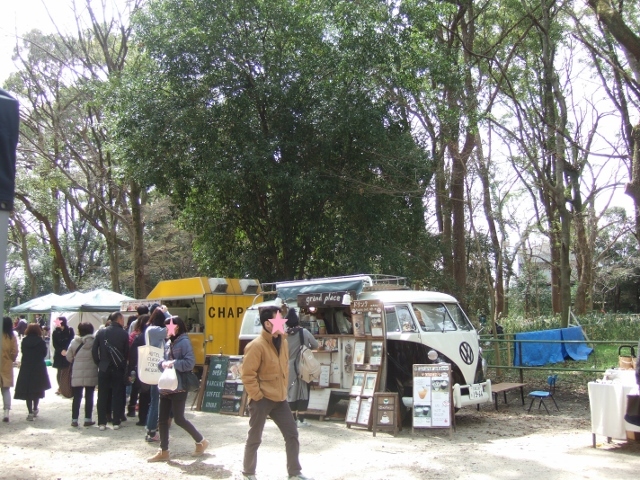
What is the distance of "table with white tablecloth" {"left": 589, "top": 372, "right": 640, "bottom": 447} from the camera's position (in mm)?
7727

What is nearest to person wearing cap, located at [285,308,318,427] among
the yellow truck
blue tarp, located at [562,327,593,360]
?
the yellow truck

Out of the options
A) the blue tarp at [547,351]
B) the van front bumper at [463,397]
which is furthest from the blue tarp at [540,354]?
the van front bumper at [463,397]

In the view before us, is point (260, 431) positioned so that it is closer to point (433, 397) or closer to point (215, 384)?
point (433, 397)

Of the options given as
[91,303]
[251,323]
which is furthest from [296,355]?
[91,303]

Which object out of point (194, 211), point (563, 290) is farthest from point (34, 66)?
point (563, 290)

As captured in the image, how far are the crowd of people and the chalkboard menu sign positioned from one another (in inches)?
50.7

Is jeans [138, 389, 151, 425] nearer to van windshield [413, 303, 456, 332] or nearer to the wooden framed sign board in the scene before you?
the wooden framed sign board

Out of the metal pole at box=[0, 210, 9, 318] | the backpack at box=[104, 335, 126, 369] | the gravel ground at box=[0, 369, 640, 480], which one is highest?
the metal pole at box=[0, 210, 9, 318]

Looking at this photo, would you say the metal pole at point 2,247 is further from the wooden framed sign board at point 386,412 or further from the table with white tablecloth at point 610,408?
the wooden framed sign board at point 386,412

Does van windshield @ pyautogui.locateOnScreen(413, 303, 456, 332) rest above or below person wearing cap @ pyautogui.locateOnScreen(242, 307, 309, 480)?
above

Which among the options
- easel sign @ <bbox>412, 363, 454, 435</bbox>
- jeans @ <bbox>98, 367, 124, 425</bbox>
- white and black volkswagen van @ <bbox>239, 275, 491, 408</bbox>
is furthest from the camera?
Answer: white and black volkswagen van @ <bbox>239, 275, 491, 408</bbox>

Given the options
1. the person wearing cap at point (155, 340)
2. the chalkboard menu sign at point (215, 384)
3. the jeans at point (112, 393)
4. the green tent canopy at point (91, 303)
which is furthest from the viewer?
the green tent canopy at point (91, 303)

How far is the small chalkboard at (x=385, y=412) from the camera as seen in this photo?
9.46m

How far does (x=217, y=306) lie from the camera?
14.5 metres
